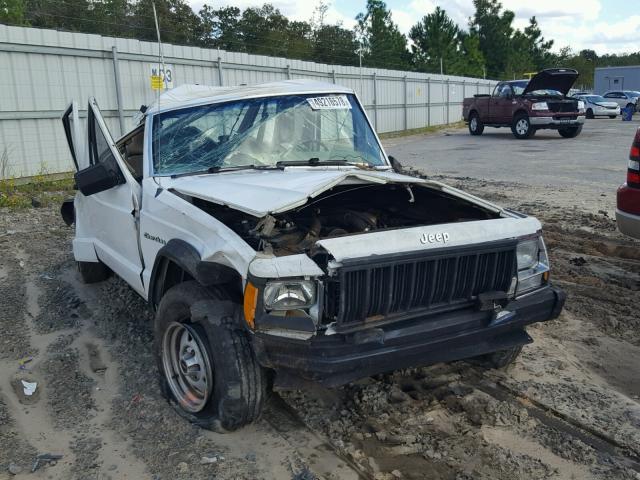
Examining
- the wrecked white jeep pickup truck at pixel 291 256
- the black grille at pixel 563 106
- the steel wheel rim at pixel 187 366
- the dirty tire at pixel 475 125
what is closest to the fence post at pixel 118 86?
the wrecked white jeep pickup truck at pixel 291 256

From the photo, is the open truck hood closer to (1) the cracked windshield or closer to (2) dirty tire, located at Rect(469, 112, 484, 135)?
(2) dirty tire, located at Rect(469, 112, 484, 135)

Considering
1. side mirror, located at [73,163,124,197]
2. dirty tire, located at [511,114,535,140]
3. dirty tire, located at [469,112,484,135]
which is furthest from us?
dirty tire, located at [469,112,484,135]

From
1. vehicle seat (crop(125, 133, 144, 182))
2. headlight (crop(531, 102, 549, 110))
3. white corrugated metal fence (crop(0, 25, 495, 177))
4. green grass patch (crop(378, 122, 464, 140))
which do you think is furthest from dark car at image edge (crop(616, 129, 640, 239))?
green grass patch (crop(378, 122, 464, 140))

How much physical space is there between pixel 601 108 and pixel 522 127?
49.6 feet

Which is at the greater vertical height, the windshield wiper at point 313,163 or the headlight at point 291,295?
the windshield wiper at point 313,163

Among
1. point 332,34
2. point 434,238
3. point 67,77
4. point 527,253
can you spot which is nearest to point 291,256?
point 434,238

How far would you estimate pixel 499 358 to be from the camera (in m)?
3.76

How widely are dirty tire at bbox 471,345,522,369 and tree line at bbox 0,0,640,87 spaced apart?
14.2 meters

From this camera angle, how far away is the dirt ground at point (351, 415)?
2912 millimetres

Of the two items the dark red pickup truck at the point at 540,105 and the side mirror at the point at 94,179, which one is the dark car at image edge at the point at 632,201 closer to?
the side mirror at the point at 94,179

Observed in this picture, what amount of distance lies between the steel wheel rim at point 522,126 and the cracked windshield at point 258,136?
1725 centimetres

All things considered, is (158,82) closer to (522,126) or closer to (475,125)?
(522,126)

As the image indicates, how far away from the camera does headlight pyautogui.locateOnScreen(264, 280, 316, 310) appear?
2.73m

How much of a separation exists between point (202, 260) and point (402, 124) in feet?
84.0
